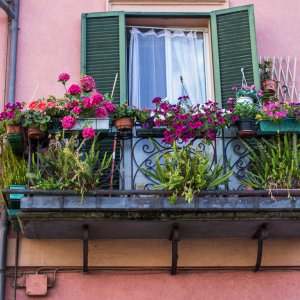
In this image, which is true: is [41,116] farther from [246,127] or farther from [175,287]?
[175,287]

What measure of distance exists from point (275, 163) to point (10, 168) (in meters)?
2.70

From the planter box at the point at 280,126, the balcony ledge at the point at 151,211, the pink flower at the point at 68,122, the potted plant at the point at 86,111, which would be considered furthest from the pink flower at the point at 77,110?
the planter box at the point at 280,126

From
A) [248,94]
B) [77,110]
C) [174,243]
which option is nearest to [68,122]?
[77,110]

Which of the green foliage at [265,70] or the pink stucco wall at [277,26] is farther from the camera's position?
the pink stucco wall at [277,26]

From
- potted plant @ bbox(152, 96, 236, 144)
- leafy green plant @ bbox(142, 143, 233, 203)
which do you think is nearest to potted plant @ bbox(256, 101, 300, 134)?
potted plant @ bbox(152, 96, 236, 144)

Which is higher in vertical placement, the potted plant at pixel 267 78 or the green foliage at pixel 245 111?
the potted plant at pixel 267 78

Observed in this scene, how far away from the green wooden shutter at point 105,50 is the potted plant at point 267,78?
1600 millimetres

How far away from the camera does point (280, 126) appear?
838cm

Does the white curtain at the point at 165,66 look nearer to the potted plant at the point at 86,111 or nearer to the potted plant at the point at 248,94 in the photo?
the potted plant at the point at 248,94

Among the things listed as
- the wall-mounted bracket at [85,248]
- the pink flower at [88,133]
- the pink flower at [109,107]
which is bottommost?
the wall-mounted bracket at [85,248]

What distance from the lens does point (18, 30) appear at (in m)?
9.68

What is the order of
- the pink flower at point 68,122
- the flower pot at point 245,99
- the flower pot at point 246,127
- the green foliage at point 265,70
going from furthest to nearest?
the green foliage at point 265,70
the flower pot at point 245,99
the flower pot at point 246,127
the pink flower at point 68,122

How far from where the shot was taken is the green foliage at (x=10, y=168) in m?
8.28

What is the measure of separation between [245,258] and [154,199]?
135 cm
